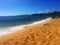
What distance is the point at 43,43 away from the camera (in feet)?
17.1

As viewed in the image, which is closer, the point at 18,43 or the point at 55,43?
the point at 55,43

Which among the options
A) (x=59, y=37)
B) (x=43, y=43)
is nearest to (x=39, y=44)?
(x=43, y=43)

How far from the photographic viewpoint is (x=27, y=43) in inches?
209

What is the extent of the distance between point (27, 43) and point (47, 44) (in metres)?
0.70

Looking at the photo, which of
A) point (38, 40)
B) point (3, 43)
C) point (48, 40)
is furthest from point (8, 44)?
point (48, 40)

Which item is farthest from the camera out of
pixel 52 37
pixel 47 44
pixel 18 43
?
pixel 52 37

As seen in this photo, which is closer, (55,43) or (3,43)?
(55,43)

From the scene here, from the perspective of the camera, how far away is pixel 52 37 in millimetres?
5785

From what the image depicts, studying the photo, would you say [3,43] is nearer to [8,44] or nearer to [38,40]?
[8,44]

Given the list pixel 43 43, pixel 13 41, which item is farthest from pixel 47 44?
pixel 13 41

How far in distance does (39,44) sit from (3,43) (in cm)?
137

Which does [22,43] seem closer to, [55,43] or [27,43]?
[27,43]

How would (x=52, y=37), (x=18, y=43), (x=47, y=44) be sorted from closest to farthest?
(x=47, y=44), (x=18, y=43), (x=52, y=37)

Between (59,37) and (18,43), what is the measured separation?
1505 mm
